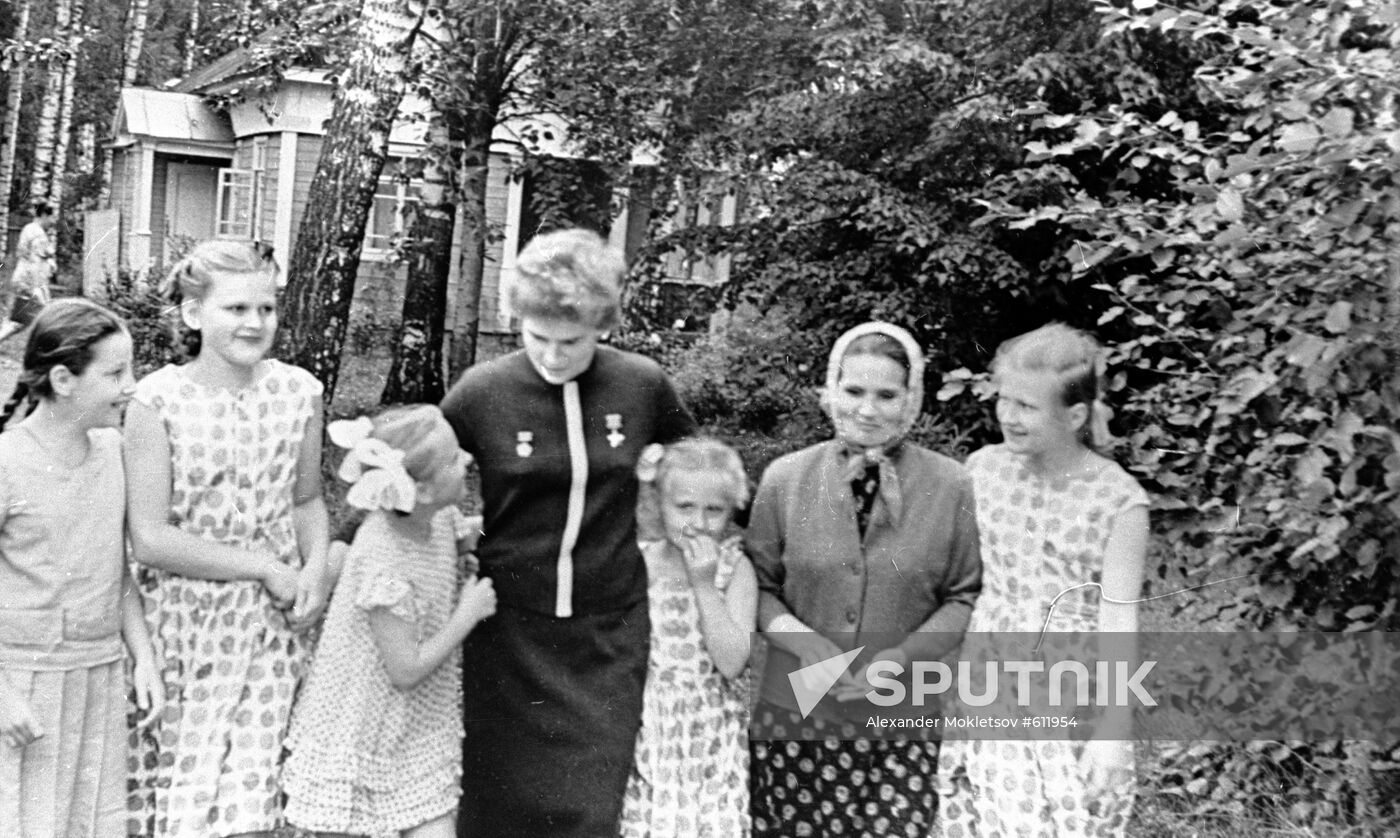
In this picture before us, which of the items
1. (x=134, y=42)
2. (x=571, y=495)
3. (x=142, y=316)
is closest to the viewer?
(x=571, y=495)

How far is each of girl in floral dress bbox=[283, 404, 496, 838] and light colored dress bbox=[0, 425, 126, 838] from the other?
0.43 meters

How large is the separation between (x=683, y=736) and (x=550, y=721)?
1.02 ft

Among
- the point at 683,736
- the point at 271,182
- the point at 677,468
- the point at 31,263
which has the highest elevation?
the point at 271,182

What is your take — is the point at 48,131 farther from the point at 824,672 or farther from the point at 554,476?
the point at 824,672

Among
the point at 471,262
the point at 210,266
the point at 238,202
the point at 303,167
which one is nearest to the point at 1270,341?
the point at 210,266

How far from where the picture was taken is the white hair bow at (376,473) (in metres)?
3.10

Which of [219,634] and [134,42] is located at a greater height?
[134,42]

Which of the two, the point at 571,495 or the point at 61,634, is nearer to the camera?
the point at 61,634

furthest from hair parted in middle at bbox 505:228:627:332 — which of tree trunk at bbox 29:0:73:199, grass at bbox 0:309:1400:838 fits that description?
tree trunk at bbox 29:0:73:199

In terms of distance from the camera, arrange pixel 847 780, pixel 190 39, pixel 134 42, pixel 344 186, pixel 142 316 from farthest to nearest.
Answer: pixel 134 42, pixel 190 39, pixel 142 316, pixel 344 186, pixel 847 780

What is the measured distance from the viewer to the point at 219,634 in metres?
3.32

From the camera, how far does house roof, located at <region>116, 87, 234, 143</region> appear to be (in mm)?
25938

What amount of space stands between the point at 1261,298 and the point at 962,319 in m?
6.32

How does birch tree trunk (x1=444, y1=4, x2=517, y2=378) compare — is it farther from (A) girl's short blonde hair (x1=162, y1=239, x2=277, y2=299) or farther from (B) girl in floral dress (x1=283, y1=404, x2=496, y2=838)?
(B) girl in floral dress (x1=283, y1=404, x2=496, y2=838)
